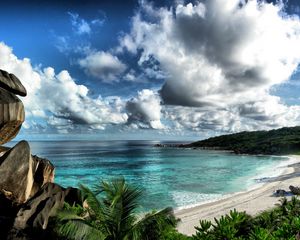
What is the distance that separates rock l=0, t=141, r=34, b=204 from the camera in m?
16.4

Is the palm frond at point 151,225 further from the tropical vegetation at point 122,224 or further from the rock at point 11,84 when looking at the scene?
the rock at point 11,84

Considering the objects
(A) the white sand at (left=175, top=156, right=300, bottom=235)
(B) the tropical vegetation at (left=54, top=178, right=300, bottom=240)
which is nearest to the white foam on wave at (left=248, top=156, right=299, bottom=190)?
(A) the white sand at (left=175, top=156, right=300, bottom=235)

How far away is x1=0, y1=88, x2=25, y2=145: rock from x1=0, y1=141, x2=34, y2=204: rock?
94cm

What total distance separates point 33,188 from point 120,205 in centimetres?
977

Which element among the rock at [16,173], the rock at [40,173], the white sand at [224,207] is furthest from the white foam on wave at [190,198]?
the rock at [16,173]

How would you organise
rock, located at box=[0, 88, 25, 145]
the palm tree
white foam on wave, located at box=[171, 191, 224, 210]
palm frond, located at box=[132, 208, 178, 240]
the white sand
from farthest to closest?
white foam on wave, located at box=[171, 191, 224, 210], the white sand, rock, located at box=[0, 88, 25, 145], palm frond, located at box=[132, 208, 178, 240], the palm tree

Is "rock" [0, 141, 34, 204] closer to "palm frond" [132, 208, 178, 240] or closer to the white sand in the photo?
"palm frond" [132, 208, 178, 240]

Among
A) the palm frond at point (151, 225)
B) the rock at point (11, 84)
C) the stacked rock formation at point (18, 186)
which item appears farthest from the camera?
the rock at point (11, 84)

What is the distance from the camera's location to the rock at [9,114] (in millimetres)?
15789

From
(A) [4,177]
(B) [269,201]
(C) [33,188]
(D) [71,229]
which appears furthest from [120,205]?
(B) [269,201]

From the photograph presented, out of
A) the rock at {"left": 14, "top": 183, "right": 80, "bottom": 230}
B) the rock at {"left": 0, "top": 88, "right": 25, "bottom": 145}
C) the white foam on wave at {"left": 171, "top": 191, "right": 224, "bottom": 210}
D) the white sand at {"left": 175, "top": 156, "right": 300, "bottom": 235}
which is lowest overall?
the white foam on wave at {"left": 171, "top": 191, "right": 224, "bottom": 210}

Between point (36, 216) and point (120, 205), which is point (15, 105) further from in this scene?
point (120, 205)

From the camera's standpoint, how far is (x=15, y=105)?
1639 cm

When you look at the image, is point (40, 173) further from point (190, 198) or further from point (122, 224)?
point (190, 198)
